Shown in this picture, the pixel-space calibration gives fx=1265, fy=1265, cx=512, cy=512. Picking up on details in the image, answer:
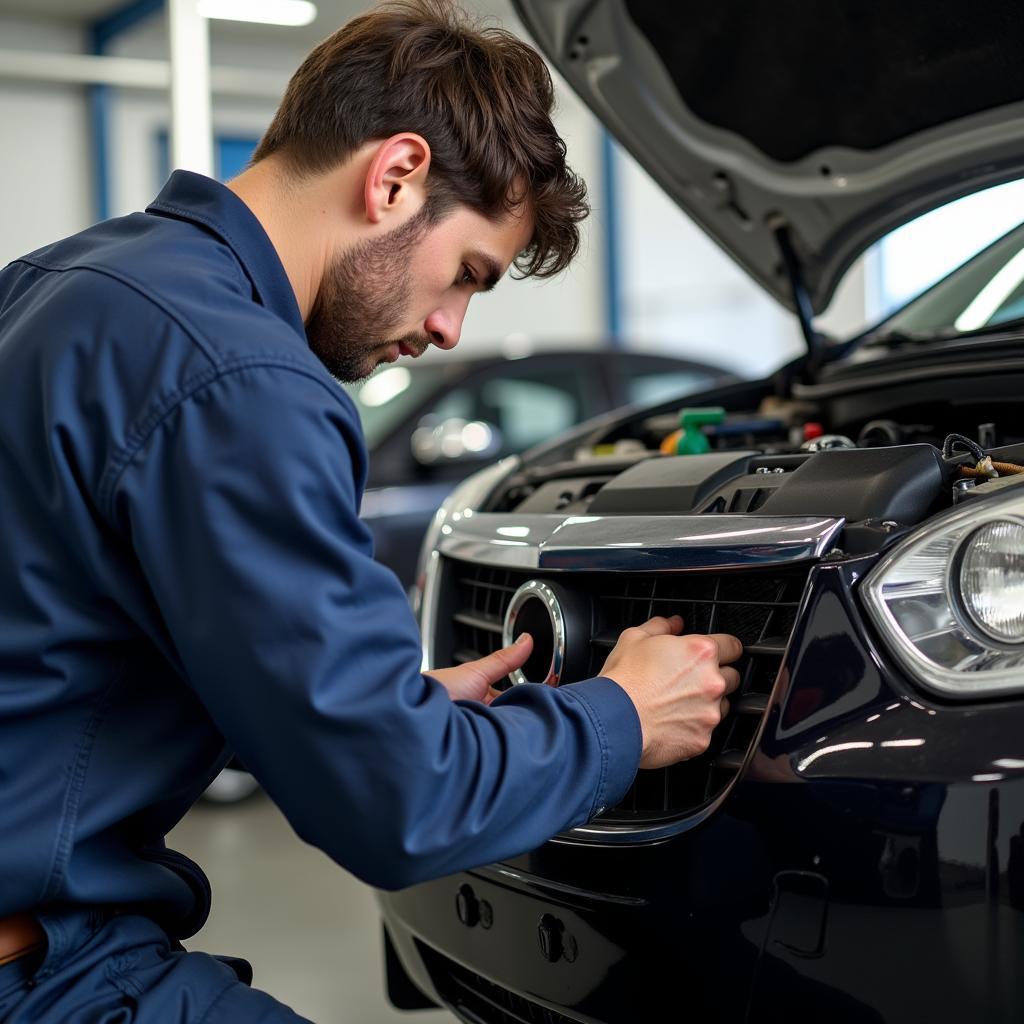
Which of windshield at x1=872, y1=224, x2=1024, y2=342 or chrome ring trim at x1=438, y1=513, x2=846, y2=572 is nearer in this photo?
chrome ring trim at x1=438, y1=513, x2=846, y2=572

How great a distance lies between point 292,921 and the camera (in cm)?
278

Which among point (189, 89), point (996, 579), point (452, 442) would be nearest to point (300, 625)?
point (996, 579)

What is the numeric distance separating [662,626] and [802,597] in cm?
18

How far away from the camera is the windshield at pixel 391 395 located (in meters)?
4.17

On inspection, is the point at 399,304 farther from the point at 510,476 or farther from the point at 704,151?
the point at 704,151

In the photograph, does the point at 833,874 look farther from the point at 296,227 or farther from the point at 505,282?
the point at 505,282

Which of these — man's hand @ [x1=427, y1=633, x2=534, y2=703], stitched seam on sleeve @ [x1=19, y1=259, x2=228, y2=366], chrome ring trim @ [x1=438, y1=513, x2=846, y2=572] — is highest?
stitched seam on sleeve @ [x1=19, y1=259, x2=228, y2=366]

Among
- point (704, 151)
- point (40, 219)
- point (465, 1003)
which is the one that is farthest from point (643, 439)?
point (40, 219)

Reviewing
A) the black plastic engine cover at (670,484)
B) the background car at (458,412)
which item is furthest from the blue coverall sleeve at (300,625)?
the background car at (458,412)

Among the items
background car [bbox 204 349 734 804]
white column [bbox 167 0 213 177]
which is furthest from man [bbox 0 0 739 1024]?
white column [bbox 167 0 213 177]

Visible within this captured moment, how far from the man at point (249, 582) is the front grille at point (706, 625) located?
0.13 feet

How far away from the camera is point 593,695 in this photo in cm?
118

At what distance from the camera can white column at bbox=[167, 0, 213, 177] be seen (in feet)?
14.8

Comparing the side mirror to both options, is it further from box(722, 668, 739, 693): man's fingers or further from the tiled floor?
box(722, 668, 739, 693): man's fingers
